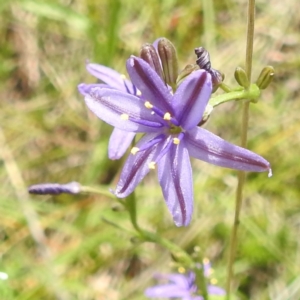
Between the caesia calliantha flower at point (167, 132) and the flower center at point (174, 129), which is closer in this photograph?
the caesia calliantha flower at point (167, 132)

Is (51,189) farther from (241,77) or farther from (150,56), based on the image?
(241,77)

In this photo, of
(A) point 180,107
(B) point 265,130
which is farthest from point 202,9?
(A) point 180,107

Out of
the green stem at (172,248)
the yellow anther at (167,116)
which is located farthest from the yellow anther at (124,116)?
the green stem at (172,248)

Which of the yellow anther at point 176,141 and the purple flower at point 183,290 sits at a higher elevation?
the yellow anther at point 176,141

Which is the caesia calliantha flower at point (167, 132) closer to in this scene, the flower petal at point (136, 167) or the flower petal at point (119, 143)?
the flower petal at point (136, 167)

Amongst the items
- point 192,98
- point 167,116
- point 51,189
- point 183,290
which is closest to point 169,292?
point 183,290
